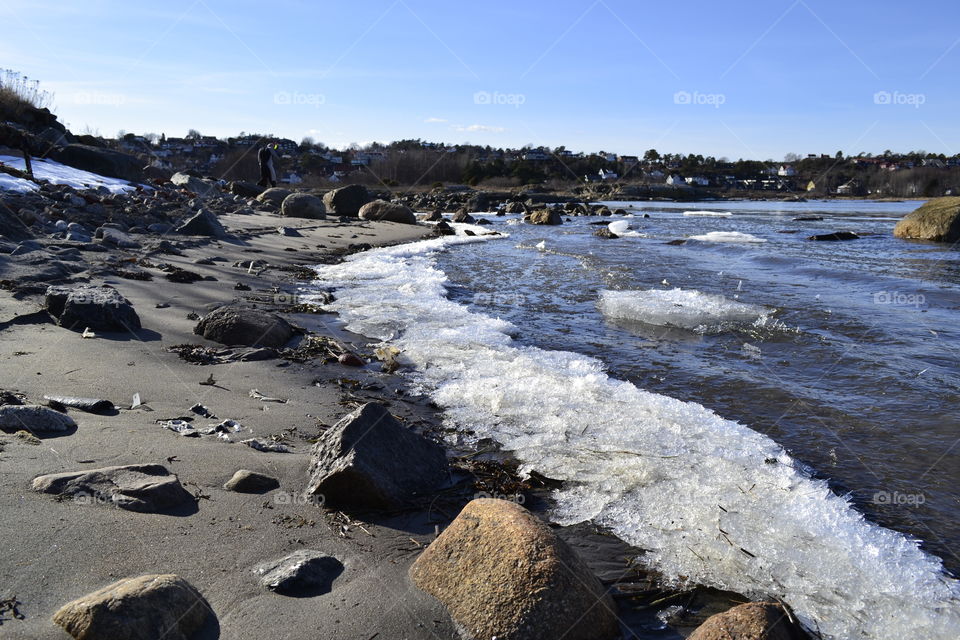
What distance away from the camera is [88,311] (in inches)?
191

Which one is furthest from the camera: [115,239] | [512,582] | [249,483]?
[115,239]

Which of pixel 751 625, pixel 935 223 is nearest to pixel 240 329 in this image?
pixel 751 625

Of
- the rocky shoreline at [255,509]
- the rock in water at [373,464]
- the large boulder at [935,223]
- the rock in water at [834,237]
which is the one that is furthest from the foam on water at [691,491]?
the large boulder at [935,223]

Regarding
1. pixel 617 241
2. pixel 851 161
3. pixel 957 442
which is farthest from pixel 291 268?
pixel 851 161

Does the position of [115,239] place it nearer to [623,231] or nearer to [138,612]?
[138,612]

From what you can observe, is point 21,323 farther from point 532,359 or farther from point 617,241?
point 617,241

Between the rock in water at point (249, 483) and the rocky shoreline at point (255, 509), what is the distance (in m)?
0.01

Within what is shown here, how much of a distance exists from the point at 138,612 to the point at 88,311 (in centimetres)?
384

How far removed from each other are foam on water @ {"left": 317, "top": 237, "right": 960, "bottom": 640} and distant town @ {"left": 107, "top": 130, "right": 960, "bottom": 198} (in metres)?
42.8

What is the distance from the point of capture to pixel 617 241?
2030 centimetres

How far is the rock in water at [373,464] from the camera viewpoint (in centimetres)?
286

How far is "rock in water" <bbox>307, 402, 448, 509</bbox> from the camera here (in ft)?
9.39

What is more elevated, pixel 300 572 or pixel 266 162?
pixel 266 162

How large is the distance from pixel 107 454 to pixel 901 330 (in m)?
8.26
